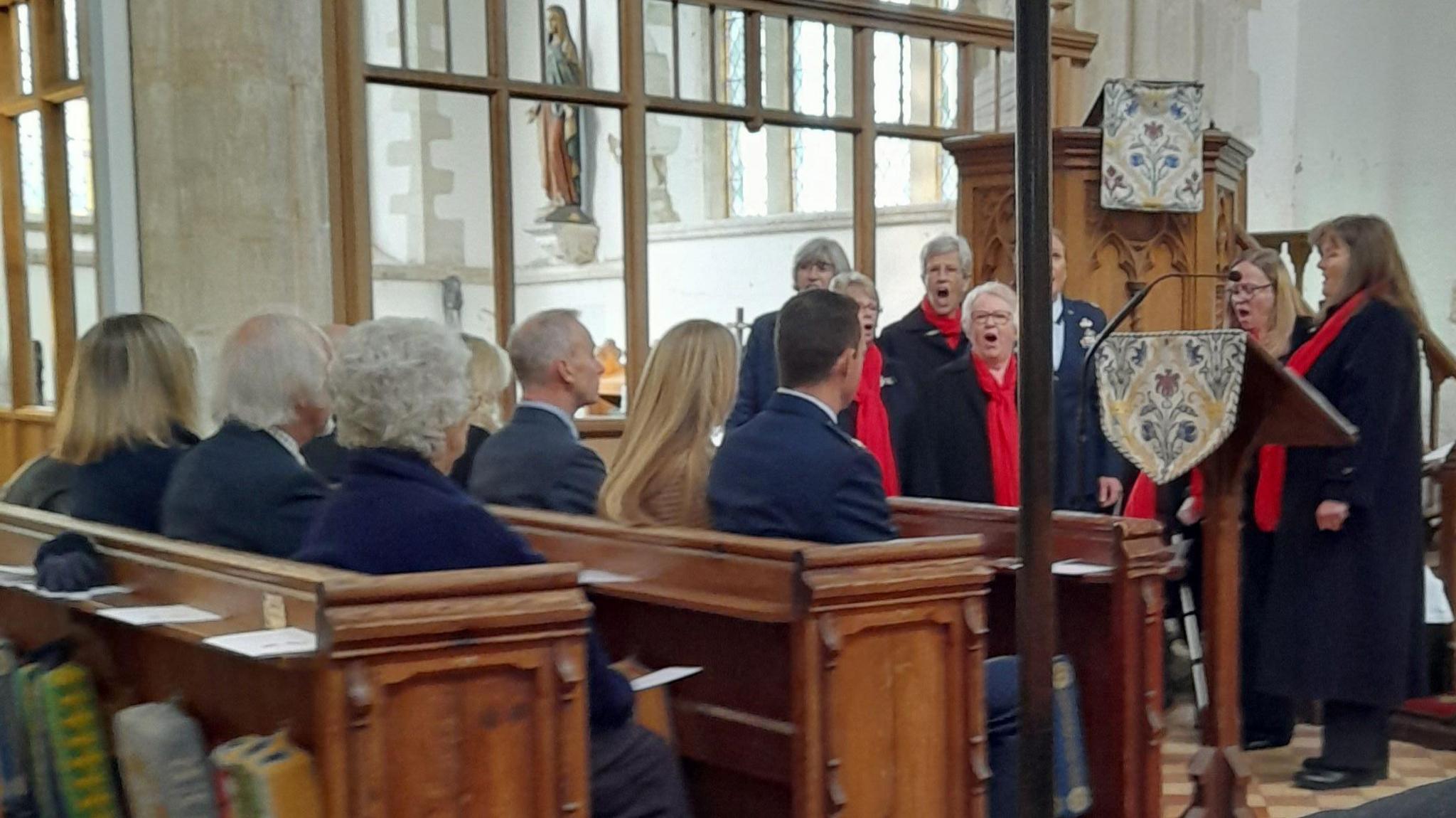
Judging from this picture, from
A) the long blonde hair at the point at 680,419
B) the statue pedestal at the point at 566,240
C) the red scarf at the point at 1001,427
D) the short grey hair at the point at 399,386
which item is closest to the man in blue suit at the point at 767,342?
the red scarf at the point at 1001,427

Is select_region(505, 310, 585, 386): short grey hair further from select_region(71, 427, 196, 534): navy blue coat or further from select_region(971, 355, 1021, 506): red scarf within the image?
select_region(971, 355, 1021, 506): red scarf

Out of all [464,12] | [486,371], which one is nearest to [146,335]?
[486,371]

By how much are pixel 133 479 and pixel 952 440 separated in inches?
93.1

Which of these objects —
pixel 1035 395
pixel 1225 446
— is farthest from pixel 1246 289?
pixel 1035 395

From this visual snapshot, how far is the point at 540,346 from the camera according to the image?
138 inches

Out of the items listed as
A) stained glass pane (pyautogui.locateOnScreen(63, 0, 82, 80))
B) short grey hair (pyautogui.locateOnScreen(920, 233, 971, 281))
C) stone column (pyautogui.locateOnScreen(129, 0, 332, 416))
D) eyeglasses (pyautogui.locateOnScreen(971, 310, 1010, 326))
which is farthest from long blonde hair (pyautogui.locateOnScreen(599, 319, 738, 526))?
stained glass pane (pyautogui.locateOnScreen(63, 0, 82, 80))

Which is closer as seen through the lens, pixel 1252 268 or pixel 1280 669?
pixel 1280 669

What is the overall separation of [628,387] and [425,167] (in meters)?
4.49

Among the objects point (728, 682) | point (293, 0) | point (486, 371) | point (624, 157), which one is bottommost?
point (728, 682)

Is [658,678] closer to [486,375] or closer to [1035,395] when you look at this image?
[1035,395]

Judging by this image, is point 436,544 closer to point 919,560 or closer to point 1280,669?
point 919,560

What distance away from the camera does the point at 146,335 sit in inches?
125

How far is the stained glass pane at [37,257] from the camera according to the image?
6578 mm

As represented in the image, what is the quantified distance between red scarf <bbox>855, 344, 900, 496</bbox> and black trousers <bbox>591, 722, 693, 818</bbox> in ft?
6.90
